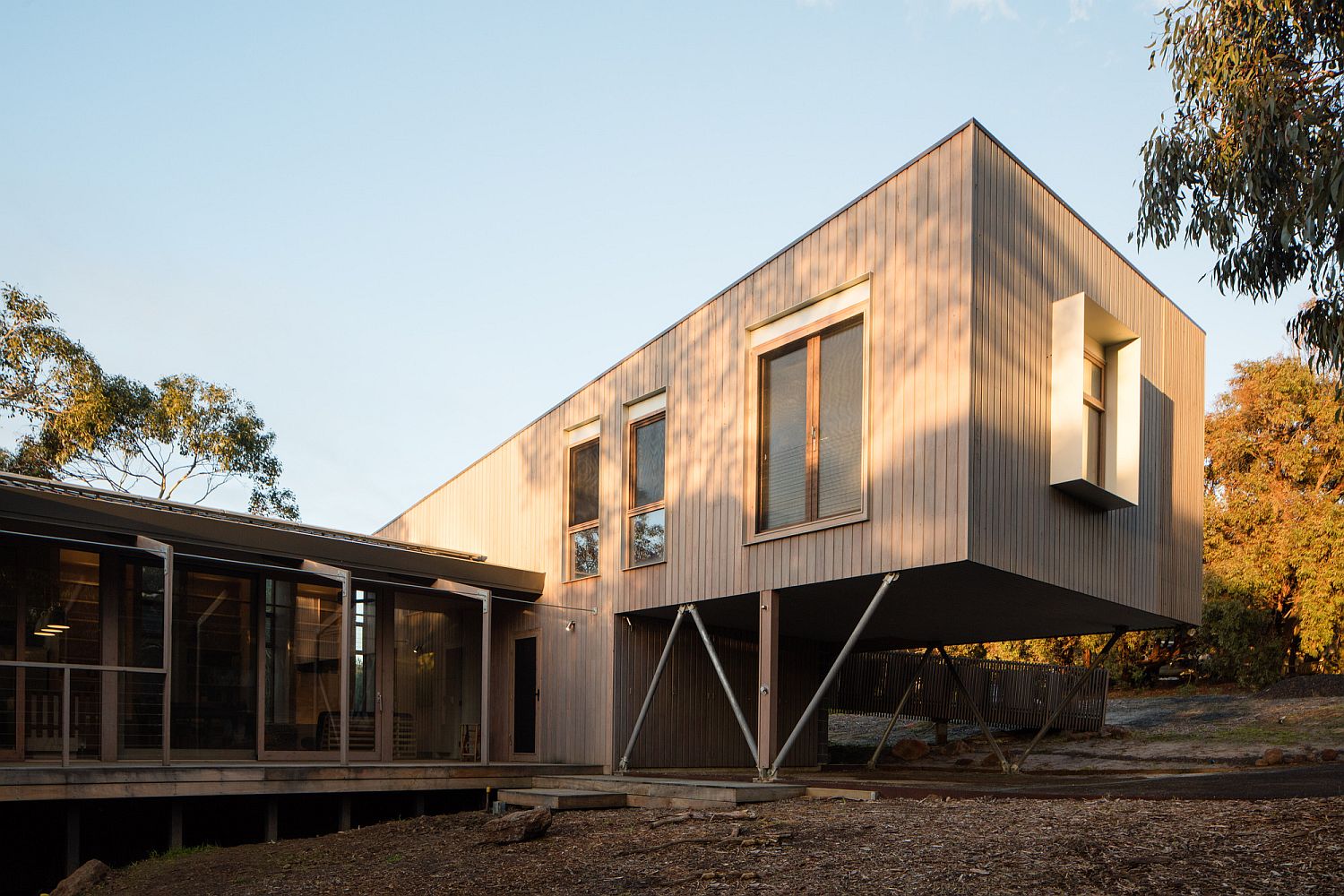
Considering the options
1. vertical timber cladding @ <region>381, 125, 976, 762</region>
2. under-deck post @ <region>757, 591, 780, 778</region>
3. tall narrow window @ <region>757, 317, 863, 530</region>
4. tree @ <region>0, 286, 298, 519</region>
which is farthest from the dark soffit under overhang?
tree @ <region>0, 286, 298, 519</region>

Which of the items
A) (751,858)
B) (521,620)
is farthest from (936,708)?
(751,858)

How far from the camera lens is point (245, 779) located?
968 cm

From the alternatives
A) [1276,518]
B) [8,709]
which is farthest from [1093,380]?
[1276,518]

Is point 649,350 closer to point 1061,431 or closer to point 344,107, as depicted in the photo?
point 1061,431

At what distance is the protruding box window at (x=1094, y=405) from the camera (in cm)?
957

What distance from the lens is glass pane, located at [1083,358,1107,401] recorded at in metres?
10.5

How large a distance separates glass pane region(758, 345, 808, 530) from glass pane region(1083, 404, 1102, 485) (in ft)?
8.93

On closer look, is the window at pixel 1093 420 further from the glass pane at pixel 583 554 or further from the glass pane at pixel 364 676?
the glass pane at pixel 364 676

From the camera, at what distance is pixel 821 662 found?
1519cm

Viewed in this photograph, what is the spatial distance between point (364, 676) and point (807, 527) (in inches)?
239

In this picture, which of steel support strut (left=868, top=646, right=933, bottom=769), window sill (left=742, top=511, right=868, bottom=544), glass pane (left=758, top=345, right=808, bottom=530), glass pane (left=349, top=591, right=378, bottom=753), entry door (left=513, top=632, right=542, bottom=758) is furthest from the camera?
steel support strut (left=868, top=646, right=933, bottom=769)

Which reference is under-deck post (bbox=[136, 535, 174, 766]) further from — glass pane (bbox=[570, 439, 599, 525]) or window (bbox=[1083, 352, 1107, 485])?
window (bbox=[1083, 352, 1107, 485])

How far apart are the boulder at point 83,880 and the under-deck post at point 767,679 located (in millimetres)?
5520

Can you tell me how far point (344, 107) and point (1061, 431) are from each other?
11907mm
